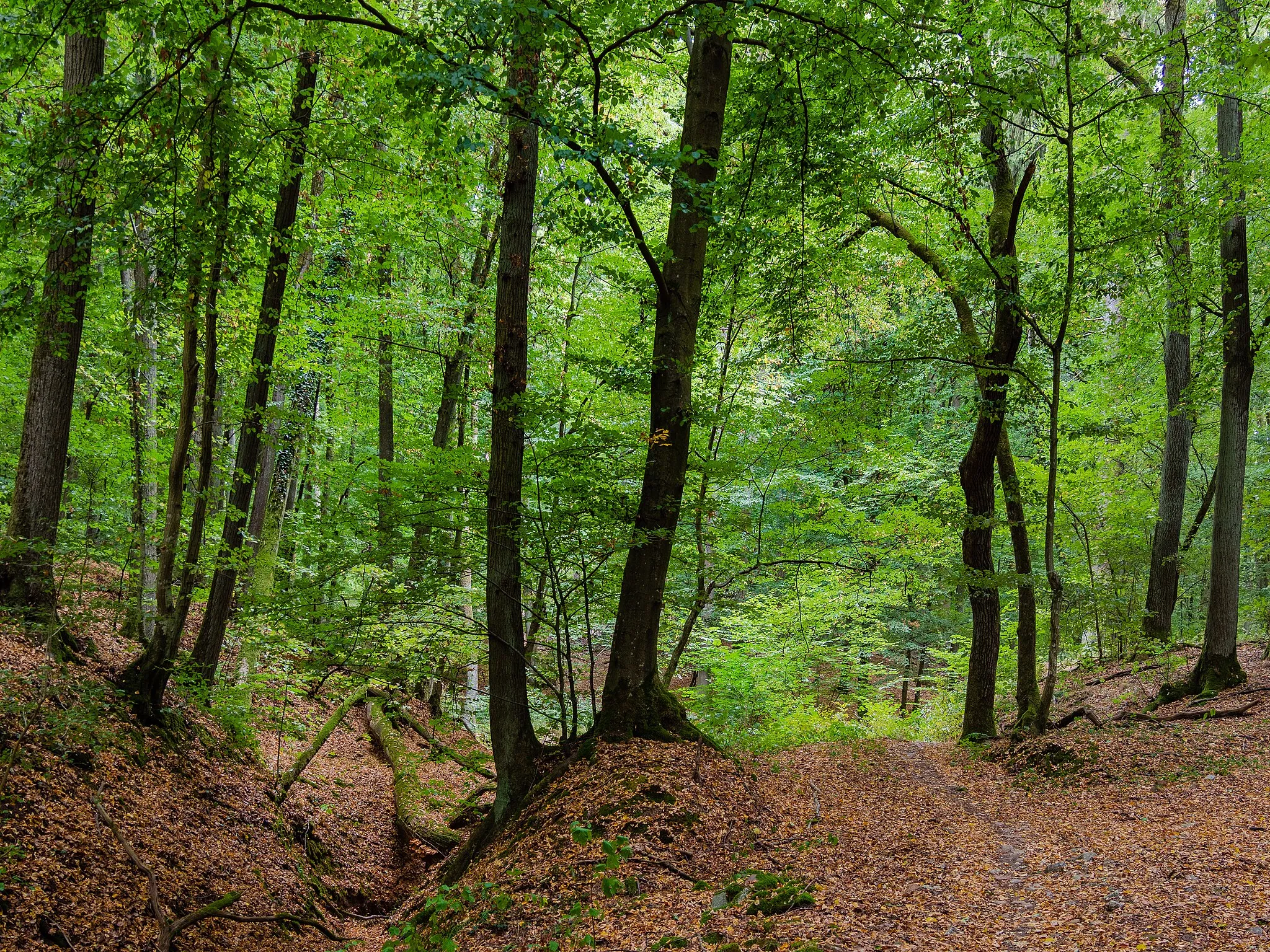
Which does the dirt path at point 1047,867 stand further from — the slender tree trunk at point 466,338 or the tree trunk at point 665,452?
the slender tree trunk at point 466,338

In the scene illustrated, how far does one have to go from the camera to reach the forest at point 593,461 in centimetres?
467

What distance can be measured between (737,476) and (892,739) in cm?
786

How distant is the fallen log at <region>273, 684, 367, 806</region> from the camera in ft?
26.8

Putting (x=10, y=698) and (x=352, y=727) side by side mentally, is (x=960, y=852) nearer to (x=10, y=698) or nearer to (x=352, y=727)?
(x=10, y=698)

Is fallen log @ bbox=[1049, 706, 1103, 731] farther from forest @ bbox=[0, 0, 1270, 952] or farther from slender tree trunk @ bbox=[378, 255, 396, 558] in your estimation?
slender tree trunk @ bbox=[378, 255, 396, 558]

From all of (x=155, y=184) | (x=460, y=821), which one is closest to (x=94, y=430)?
(x=155, y=184)

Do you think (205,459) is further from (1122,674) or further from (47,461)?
(1122,674)

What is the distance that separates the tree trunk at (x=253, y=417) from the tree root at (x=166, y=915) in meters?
1.93

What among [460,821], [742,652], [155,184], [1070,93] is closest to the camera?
[155,184]

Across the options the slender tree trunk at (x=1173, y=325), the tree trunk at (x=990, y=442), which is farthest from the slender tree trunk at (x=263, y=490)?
the slender tree trunk at (x=1173, y=325)

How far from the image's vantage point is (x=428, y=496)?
21.5 feet

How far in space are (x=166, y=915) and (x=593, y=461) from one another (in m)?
4.62

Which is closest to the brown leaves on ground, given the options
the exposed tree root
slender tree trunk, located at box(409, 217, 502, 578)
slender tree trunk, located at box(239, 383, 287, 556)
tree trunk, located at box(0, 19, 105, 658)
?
the exposed tree root

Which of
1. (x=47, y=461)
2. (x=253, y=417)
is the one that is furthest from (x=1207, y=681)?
(x=47, y=461)
